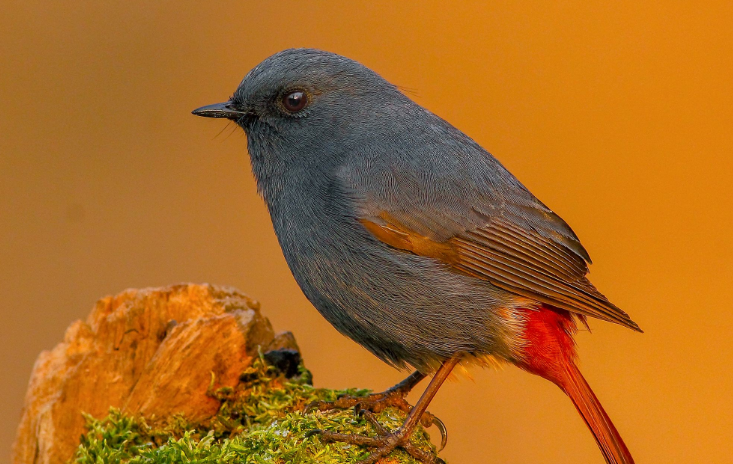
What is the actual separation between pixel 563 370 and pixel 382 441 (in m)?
1.02

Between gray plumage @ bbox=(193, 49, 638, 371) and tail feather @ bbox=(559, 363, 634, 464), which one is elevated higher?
gray plumage @ bbox=(193, 49, 638, 371)

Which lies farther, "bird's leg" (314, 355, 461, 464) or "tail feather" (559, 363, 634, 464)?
"tail feather" (559, 363, 634, 464)

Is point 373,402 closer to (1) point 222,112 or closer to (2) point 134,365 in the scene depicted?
(2) point 134,365

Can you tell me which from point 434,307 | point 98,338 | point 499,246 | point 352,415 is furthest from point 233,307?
point 499,246

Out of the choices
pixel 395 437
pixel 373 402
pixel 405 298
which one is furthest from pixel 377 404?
pixel 405 298

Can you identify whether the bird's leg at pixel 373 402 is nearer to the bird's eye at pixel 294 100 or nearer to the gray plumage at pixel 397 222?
the gray plumage at pixel 397 222

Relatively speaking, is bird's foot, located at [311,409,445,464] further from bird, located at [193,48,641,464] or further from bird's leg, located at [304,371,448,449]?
bird's leg, located at [304,371,448,449]

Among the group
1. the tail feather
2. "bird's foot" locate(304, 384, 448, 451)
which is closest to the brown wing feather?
the tail feather

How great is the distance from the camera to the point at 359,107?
14.1 feet

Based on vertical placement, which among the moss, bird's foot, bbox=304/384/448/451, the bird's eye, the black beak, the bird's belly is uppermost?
the bird's eye

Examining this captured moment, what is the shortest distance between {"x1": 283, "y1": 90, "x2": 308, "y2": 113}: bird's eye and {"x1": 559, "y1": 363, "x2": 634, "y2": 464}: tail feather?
6.54 feet

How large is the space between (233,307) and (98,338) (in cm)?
77

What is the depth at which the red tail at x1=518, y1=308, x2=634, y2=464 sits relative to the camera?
12.7 ft

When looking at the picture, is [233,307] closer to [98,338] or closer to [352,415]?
[98,338]
